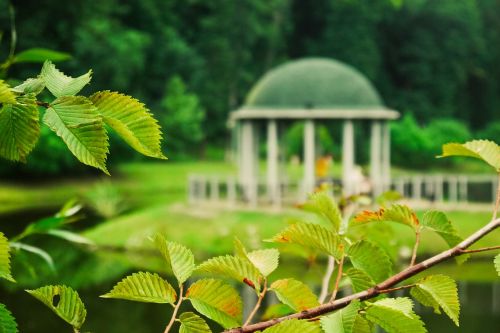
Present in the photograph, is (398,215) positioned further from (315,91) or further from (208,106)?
(208,106)

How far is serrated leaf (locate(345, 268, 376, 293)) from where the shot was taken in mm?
675

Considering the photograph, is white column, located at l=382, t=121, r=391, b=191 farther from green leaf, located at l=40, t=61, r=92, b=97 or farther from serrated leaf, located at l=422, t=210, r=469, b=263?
green leaf, located at l=40, t=61, r=92, b=97

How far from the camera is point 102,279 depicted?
33.2 ft

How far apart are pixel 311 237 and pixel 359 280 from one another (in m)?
0.08

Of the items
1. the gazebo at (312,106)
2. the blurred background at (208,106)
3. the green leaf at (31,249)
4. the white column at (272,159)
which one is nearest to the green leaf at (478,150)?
the green leaf at (31,249)

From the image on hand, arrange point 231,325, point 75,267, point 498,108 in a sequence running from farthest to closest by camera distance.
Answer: point 498,108 → point 75,267 → point 231,325

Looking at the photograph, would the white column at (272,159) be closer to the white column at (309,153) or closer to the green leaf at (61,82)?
the white column at (309,153)

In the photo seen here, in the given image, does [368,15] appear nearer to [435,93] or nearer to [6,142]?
[435,93]

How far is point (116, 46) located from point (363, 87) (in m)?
14.4

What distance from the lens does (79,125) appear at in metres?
0.52

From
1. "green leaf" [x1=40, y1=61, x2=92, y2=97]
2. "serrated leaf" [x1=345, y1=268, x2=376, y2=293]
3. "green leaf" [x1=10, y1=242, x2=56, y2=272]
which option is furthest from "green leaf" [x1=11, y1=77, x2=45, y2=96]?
"green leaf" [x1=10, y1=242, x2=56, y2=272]

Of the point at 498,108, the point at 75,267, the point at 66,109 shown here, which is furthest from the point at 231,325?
the point at 498,108

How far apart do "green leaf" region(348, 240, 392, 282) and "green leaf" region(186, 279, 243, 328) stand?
132 mm

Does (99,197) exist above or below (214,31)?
below
